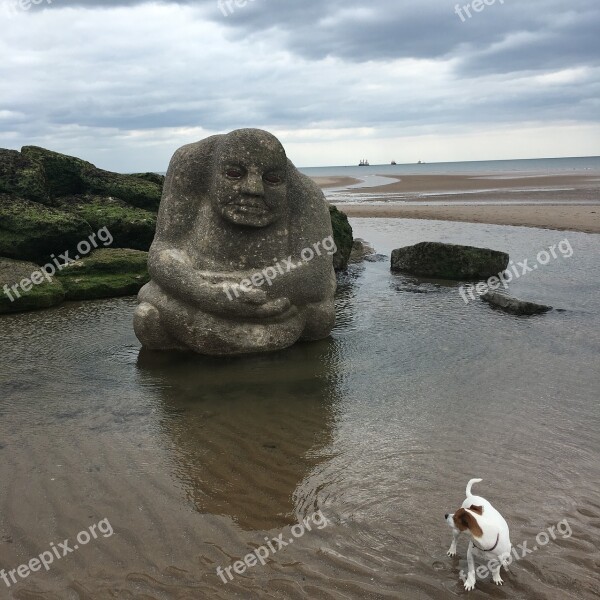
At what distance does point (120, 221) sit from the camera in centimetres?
1188

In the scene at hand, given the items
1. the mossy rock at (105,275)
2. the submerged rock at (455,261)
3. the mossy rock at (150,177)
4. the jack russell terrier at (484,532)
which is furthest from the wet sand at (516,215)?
the jack russell terrier at (484,532)

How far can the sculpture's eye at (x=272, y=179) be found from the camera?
6.97 m

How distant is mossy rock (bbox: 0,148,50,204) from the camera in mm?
11359

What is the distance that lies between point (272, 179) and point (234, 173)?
425 mm

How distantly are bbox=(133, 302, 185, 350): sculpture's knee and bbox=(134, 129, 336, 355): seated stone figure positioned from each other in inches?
0.4

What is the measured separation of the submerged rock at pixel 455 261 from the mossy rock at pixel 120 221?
198 inches

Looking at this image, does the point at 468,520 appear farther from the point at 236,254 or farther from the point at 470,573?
the point at 236,254

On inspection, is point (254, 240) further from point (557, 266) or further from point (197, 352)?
point (557, 266)

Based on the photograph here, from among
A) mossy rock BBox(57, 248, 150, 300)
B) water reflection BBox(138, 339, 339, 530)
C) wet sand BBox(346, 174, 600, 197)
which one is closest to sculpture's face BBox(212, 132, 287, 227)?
water reflection BBox(138, 339, 339, 530)

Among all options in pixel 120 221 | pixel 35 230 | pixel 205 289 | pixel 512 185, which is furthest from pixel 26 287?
pixel 512 185

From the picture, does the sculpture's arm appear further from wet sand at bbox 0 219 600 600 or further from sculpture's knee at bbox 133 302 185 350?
wet sand at bbox 0 219 600 600

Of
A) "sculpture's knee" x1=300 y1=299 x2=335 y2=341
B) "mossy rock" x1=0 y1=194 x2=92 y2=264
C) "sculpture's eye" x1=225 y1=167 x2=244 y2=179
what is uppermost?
"sculpture's eye" x1=225 y1=167 x2=244 y2=179

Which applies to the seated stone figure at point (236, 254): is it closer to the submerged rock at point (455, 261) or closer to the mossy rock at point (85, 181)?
the submerged rock at point (455, 261)

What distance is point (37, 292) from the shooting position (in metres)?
9.45
